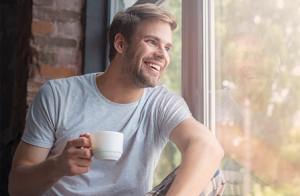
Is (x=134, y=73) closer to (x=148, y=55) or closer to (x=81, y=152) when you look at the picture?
(x=148, y=55)

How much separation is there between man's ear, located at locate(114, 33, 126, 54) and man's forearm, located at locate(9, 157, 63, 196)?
66 cm

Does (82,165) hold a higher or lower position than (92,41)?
lower

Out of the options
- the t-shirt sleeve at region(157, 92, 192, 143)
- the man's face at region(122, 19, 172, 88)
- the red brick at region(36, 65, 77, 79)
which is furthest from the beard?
the red brick at region(36, 65, 77, 79)

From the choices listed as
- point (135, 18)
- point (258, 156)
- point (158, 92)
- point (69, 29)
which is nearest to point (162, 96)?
point (158, 92)

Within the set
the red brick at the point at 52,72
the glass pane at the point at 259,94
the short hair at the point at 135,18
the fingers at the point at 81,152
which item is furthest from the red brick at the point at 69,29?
the fingers at the point at 81,152

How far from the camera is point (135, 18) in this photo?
1.33 metres

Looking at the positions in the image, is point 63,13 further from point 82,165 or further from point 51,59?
point 82,165

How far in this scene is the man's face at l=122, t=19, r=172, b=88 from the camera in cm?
123

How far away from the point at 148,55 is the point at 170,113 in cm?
30

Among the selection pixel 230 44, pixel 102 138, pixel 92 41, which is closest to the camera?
pixel 102 138

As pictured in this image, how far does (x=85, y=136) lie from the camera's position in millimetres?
853

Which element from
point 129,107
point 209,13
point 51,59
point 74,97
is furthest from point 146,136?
point 51,59

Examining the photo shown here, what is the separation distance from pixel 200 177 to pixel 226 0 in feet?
2.25

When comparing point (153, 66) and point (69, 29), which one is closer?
point (153, 66)
